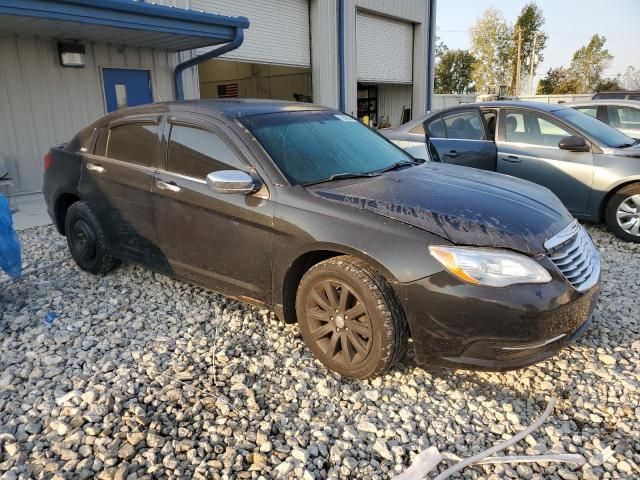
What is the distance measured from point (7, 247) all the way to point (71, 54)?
221 inches

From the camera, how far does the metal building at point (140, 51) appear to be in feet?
24.4

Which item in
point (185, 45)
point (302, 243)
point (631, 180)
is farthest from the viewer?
point (185, 45)

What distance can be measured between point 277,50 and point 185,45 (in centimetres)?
365

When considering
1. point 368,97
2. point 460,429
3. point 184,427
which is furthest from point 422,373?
point 368,97

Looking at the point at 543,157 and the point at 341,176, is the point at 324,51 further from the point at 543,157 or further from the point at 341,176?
the point at 341,176

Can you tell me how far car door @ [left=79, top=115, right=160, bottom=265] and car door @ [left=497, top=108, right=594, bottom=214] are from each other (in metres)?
4.49

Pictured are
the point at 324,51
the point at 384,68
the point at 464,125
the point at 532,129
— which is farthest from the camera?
the point at 384,68

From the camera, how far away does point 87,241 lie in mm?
4539

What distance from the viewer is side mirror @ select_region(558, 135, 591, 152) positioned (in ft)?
18.9

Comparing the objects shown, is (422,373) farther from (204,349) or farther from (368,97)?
(368,97)

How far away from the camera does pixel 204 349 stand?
335 centimetres

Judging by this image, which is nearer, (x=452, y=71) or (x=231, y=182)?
(x=231, y=182)

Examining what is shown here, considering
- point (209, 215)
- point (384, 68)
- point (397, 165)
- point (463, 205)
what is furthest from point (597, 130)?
point (384, 68)

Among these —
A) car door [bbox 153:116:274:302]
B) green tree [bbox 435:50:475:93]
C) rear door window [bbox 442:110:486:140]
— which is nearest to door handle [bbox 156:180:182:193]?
car door [bbox 153:116:274:302]
